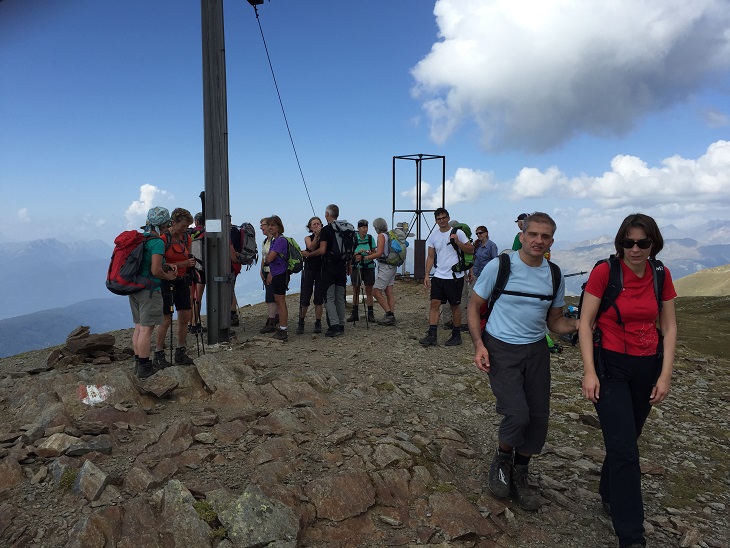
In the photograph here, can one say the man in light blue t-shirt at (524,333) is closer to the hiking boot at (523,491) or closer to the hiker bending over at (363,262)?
the hiking boot at (523,491)

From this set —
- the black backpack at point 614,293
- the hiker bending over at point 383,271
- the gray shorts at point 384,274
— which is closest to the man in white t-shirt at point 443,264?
the hiker bending over at point 383,271

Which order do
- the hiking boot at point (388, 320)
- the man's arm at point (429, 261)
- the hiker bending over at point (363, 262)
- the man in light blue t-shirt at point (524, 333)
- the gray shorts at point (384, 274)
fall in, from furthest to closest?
the hiking boot at point (388, 320) < the gray shorts at point (384, 274) < the hiker bending over at point (363, 262) < the man's arm at point (429, 261) < the man in light blue t-shirt at point (524, 333)

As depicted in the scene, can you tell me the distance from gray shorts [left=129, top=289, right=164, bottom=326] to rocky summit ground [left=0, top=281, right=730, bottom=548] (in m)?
0.86

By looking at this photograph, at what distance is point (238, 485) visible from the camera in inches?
145

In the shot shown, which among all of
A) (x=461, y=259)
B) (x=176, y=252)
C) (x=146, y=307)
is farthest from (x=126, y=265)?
(x=461, y=259)

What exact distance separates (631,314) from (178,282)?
630cm

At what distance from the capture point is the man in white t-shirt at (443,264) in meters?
8.50

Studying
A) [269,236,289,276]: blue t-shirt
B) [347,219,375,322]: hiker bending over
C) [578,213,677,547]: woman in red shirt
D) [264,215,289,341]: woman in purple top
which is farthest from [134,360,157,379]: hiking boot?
[578,213,677,547]: woman in red shirt

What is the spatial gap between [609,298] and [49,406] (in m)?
5.41

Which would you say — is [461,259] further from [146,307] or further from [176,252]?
[146,307]

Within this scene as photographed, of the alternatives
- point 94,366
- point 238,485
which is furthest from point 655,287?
point 94,366

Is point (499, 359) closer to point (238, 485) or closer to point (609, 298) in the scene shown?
point (609, 298)

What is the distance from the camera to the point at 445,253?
8.56 m

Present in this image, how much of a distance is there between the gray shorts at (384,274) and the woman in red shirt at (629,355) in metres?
7.42
